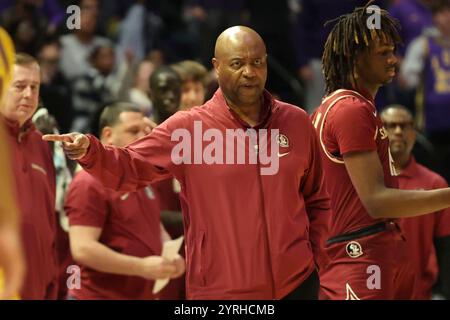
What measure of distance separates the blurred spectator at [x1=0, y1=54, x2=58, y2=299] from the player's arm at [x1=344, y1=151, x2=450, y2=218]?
1783 mm

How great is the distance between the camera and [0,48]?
3877mm

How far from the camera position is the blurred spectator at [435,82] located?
1040 centimetres

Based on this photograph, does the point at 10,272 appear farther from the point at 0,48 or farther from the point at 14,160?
the point at 14,160

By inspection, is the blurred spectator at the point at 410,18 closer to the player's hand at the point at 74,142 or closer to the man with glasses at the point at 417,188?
the man with glasses at the point at 417,188

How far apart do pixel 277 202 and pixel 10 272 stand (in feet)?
7.42

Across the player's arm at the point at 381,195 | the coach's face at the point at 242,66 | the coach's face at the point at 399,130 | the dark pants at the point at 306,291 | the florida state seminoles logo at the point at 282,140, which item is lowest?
the dark pants at the point at 306,291

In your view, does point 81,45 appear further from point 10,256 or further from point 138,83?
point 10,256

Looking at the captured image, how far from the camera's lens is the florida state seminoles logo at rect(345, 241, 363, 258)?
5844mm

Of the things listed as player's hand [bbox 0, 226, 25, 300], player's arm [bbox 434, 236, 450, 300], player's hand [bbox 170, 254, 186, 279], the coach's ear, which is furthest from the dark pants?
player's arm [bbox 434, 236, 450, 300]

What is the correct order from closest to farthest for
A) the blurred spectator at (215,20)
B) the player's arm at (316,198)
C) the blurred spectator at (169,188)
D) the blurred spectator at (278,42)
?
1. the player's arm at (316,198)
2. the blurred spectator at (169,188)
3. the blurred spectator at (278,42)
4. the blurred spectator at (215,20)

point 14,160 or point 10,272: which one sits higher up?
point 14,160

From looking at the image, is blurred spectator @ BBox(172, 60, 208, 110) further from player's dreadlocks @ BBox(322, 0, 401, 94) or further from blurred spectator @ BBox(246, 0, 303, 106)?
player's dreadlocks @ BBox(322, 0, 401, 94)

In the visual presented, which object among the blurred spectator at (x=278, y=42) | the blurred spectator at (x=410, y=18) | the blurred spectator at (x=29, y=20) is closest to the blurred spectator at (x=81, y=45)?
the blurred spectator at (x=29, y=20)
